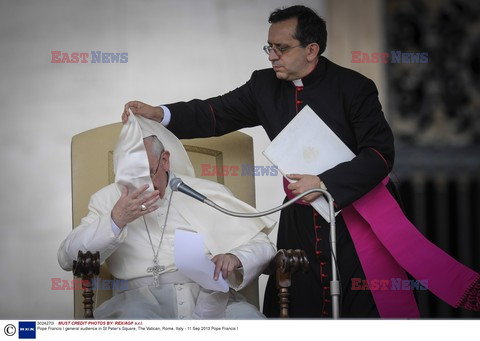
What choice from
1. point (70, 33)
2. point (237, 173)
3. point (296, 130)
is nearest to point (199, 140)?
point (237, 173)

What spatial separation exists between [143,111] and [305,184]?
82 centimetres

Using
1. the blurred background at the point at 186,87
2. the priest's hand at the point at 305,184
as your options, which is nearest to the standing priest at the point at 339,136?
the priest's hand at the point at 305,184

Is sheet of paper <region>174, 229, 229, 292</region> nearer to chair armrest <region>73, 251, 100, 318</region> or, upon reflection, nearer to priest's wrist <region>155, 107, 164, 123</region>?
chair armrest <region>73, 251, 100, 318</region>

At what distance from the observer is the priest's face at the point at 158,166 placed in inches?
179

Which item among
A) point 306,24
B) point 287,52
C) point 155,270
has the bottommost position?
point 155,270

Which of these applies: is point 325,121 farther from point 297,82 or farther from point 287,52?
point 287,52

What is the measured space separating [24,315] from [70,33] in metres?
1.45

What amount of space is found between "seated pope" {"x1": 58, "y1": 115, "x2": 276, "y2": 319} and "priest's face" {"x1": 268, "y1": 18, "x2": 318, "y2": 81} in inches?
23.4

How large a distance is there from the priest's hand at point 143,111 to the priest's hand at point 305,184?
2.28 ft

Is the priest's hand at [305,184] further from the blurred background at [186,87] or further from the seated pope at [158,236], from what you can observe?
the blurred background at [186,87]

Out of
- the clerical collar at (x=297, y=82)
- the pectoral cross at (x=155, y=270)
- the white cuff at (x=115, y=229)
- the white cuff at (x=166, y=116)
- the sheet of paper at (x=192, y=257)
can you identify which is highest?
the clerical collar at (x=297, y=82)

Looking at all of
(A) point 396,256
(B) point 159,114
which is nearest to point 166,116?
(B) point 159,114

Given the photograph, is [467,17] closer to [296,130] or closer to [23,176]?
[296,130]

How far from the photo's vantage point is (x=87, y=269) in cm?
420
